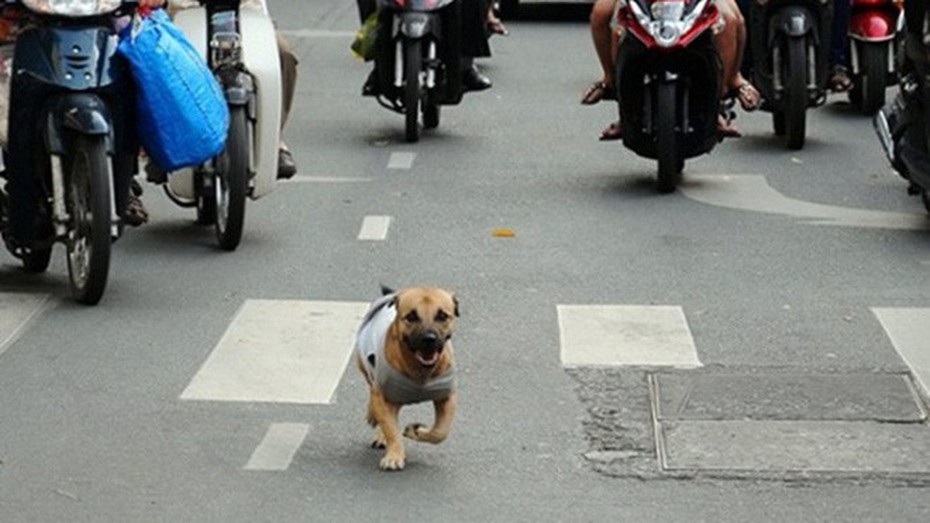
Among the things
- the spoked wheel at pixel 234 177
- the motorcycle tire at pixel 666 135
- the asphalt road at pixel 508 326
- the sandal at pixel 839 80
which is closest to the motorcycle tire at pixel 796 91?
the asphalt road at pixel 508 326

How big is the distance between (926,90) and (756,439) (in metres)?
4.24

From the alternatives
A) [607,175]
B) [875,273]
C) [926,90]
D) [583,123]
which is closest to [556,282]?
[875,273]

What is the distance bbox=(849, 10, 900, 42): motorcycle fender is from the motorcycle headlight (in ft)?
23.4

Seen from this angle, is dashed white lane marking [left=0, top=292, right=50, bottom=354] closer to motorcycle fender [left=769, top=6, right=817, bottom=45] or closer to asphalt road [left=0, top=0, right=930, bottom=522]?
asphalt road [left=0, top=0, right=930, bottom=522]

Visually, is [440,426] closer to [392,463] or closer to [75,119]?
[392,463]

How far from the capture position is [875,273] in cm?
1140

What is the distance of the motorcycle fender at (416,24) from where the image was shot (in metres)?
15.4

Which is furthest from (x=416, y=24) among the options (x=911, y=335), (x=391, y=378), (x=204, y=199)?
(x=391, y=378)

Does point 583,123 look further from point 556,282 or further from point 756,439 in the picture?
point 756,439

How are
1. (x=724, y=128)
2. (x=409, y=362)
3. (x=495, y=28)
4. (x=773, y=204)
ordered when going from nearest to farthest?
(x=409, y=362) → (x=773, y=204) → (x=724, y=128) → (x=495, y=28)

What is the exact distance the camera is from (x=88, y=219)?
10.4m

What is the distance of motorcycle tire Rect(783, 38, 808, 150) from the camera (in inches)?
585

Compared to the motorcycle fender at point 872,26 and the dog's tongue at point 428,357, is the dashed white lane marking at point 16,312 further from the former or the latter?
the motorcycle fender at point 872,26

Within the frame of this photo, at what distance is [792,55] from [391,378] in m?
7.63
